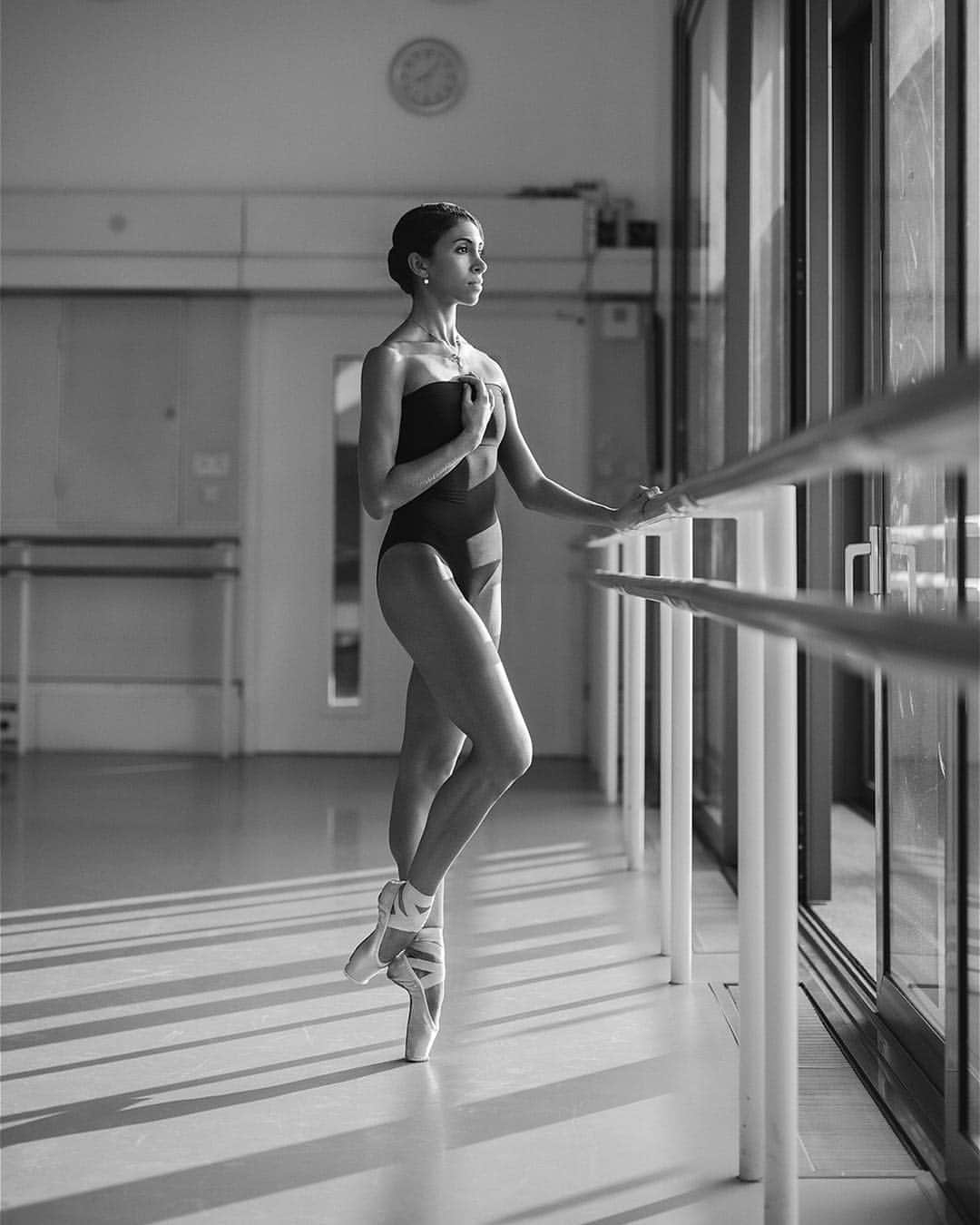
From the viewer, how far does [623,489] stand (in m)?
6.41

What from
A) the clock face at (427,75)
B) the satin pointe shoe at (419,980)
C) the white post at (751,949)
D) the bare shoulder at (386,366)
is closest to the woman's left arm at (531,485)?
the bare shoulder at (386,366)

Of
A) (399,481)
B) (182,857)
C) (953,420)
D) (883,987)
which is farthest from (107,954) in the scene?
(953,420)

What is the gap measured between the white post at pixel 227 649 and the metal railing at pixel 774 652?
12.8 feet

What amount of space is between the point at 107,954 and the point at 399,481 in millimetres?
1380

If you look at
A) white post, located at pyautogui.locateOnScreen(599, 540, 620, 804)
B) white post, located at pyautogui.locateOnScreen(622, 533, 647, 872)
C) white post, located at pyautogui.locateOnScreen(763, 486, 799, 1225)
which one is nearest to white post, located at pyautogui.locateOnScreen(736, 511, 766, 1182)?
white post, located at pyautogui.locateOnScreen(763, 486, 799, 1225)

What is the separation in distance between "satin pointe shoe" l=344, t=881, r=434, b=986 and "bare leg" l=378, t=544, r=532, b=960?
23 mm

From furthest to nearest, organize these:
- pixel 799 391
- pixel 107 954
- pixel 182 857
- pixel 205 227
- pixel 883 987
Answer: pixel 205 227
pixel 182 857
pixel 799 391
pixel 107 954
pixel 883 987

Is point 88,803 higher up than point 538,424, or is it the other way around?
point 538,424

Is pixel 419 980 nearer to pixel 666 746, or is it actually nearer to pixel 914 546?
pixel 666 746

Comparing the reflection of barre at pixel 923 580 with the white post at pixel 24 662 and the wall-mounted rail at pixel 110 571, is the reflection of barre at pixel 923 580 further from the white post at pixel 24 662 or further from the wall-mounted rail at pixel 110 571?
the white post at pixel 24 662

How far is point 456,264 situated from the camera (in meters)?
2.30

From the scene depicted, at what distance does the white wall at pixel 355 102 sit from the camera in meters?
6.54

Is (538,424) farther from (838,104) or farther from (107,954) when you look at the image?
(107,954)

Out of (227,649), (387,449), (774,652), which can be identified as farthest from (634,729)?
(227,649)
